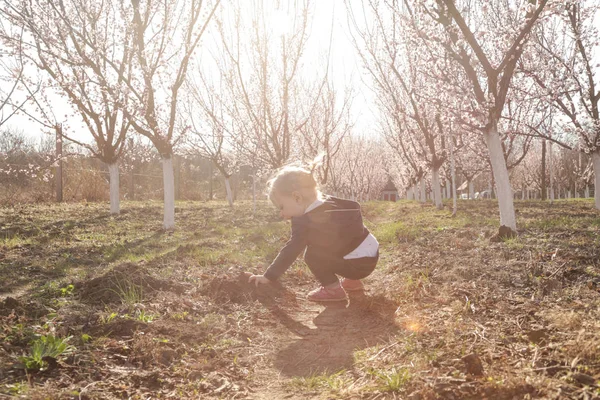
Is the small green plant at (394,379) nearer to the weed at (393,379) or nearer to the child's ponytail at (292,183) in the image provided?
the weed at (393,379)

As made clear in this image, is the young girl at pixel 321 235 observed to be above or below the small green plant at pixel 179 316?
above

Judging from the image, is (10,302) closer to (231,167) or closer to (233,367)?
(233,367)

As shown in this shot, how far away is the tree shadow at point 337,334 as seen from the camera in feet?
8.93

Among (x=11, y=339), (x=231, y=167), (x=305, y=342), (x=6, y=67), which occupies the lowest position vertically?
(x=305, y=342)

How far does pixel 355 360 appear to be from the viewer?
8.75ft

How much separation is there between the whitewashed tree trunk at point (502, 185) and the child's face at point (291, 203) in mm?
4241

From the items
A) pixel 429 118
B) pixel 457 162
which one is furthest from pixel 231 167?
pixel 457 162

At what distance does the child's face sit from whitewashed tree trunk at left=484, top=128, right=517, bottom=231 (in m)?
4.24

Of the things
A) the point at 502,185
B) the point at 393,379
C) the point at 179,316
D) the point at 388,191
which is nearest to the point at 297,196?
the point at 179,316

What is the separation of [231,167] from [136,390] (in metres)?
24.3

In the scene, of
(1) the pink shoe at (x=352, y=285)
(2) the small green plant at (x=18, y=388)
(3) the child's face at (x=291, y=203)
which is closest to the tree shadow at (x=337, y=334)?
(1) the pink shoe at (x=352, y=285)

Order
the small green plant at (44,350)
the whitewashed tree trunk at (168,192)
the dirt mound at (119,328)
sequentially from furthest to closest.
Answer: the whitewashed tree trunk at (168,192), the dirt mound at (119,328), the small green plant at (44,350)

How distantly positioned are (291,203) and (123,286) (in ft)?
5.82

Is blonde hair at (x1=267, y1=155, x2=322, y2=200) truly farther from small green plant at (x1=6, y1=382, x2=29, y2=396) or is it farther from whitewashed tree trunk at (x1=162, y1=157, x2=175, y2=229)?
whitewashed tree trunk at (x1=162, y1=157, x2=175, y2=229)
